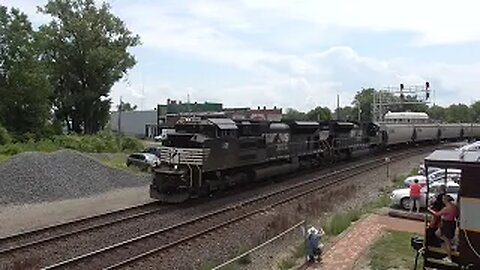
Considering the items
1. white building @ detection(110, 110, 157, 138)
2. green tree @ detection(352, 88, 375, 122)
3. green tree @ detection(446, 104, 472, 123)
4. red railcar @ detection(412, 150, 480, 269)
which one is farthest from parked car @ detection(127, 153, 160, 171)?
green tree @ detection(446, 104, 472, 123)

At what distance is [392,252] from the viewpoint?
13.4 metres

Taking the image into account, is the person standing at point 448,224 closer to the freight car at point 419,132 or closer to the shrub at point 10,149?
the shrub at point 10,149

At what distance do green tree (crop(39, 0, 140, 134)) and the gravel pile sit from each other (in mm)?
35126

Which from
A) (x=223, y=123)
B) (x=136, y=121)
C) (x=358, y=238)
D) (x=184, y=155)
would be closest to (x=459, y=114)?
(x=136, y=121)

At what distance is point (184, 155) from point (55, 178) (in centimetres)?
903

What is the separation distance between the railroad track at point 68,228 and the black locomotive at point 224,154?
1494 mm

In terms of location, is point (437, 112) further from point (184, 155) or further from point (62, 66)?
point (184, 155)

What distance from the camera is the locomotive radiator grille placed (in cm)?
2188

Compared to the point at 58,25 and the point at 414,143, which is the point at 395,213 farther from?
the point at 58,25

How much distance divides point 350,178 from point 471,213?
20.5 meters

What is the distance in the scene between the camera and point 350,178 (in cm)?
3084

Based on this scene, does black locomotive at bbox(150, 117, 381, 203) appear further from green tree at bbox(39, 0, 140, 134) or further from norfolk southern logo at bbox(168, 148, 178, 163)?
green tree at bbox(39, 0, 140, 134)

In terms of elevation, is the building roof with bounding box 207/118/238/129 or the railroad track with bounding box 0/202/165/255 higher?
the building roof with bounding box 207/118/238/129

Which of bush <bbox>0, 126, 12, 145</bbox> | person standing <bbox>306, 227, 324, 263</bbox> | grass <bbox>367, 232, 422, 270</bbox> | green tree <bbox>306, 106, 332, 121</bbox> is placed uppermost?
green tree <bbox>306, 106, 332, 121</bbox>
